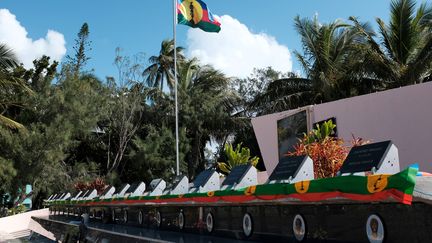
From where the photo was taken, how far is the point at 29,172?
25047mm

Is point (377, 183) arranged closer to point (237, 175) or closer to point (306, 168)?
point (306, 168)

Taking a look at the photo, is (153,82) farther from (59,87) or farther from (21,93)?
(21,93)

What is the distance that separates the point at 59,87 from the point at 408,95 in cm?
2003

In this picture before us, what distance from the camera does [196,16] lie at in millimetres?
22531

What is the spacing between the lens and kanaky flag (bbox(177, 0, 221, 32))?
22219mm

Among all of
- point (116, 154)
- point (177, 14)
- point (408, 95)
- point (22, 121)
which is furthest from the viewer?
point (116, 154)

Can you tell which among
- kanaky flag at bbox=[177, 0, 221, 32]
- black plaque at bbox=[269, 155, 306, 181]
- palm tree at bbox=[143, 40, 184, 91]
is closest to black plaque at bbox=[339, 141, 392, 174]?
black plaque at bbox=[269, 155, 306, 181]

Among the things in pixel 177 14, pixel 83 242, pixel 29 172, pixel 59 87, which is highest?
pixel 177 14

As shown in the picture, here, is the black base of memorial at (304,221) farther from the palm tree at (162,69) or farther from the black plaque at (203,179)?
the palm tree at (162,69)

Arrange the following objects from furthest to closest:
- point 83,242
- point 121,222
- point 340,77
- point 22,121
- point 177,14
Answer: point 22,121, point 340,77, point 177,14, point 121,222, point 83,242

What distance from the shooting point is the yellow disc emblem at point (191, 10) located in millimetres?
22406

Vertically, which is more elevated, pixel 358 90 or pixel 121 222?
pixel 358 90

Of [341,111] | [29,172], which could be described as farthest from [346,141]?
[29,172]

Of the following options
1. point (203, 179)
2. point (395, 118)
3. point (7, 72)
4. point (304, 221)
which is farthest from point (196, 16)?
point (304, 221)
